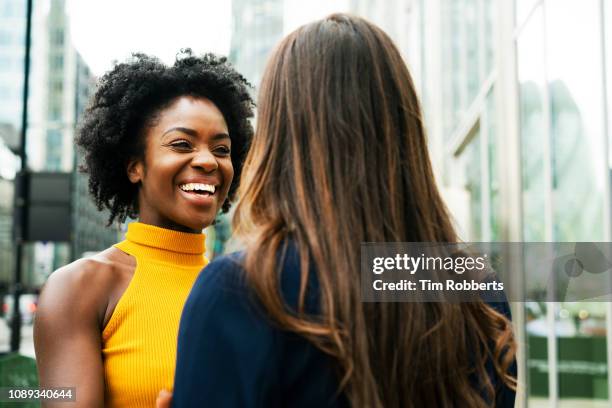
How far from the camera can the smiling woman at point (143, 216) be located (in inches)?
75.4

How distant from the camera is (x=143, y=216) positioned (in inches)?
91.0

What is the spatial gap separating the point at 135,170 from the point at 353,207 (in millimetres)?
1288

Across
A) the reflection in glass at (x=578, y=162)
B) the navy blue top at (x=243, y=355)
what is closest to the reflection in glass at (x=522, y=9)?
the reflection in glass at (x=578, y=162)

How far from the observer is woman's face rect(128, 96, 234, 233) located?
2.18 m

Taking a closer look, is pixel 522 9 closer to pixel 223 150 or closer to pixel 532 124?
pixel 532 124

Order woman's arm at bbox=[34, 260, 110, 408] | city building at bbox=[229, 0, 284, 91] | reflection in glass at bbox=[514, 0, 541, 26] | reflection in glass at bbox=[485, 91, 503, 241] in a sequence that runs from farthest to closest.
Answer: city building at bbox=[229, 0, 284, 91], reflection in glass at bbox=[485, 91, 503, 241], reflection in glass at bbox=[514, 0, 541, 26], woman's arm at bbox=[34, 260, 110, 408]

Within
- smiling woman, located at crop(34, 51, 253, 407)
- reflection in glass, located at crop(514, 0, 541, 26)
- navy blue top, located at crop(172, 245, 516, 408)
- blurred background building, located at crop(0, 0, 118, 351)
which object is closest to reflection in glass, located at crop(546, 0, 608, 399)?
reflection in glass, located at crop(514, 0, 541, 26)

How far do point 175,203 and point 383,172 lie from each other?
105cm

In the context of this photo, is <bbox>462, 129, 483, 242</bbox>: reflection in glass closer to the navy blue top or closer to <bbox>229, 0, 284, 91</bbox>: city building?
the navy blue top

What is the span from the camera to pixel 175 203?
7.24 ft

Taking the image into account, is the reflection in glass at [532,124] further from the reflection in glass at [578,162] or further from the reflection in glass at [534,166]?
the reflection in glass at [578,162]

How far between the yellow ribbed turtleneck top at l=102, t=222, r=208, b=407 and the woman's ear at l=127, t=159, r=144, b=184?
0.17m

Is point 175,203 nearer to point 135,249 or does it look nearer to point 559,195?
point 135,249

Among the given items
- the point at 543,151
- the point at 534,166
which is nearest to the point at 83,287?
the point at 543,151
